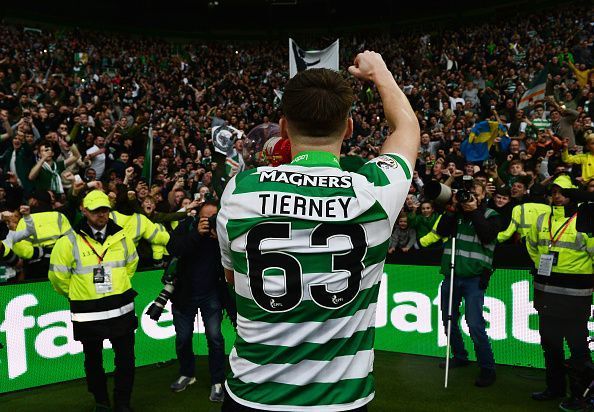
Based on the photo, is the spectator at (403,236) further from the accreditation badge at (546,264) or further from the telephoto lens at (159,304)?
the telephoto lens at (159,304)

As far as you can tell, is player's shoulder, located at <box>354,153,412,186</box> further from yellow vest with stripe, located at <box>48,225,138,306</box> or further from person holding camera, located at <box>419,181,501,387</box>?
person holding camera, located at <box>419,181,501,387</box>

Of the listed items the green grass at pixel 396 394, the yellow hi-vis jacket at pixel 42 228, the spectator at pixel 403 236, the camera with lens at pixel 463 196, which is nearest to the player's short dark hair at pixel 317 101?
the camera with lens at pixel 463 196

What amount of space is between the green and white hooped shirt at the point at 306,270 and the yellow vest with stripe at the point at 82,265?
4.01 meters

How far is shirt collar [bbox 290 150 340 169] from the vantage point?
1696 millimetres

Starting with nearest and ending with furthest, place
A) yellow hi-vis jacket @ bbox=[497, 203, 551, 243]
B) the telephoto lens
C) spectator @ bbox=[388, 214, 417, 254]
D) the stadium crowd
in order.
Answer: the telephoto lens → yellow hi-vis jacket @ bbox=[497, 203, 551, 243] → the stadium crowd → spectator @ bbox=[388, 214, 417, 254]

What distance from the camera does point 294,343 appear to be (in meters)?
1.64

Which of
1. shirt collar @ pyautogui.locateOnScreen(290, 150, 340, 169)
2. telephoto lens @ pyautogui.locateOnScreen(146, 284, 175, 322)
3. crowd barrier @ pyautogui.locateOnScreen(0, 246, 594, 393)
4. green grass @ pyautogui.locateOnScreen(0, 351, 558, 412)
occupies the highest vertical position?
→ shirt collar @ pyautogui.locateOnScreen(290, 150, 340, 169)

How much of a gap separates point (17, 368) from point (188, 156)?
29.9 feet

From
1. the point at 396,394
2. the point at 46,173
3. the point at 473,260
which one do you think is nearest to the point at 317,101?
the point at 396,394

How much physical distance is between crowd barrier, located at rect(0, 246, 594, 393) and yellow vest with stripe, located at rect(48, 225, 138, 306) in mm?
1317

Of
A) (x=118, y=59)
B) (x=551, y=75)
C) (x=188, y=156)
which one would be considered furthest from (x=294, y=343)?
(x=118, y=59)

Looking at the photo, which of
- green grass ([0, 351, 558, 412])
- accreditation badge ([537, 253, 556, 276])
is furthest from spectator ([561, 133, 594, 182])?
green grass ([0, 351, 558, 412])

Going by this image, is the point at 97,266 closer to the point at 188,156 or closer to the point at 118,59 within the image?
the point at 188,156

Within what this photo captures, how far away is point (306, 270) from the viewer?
1617 millimetres
